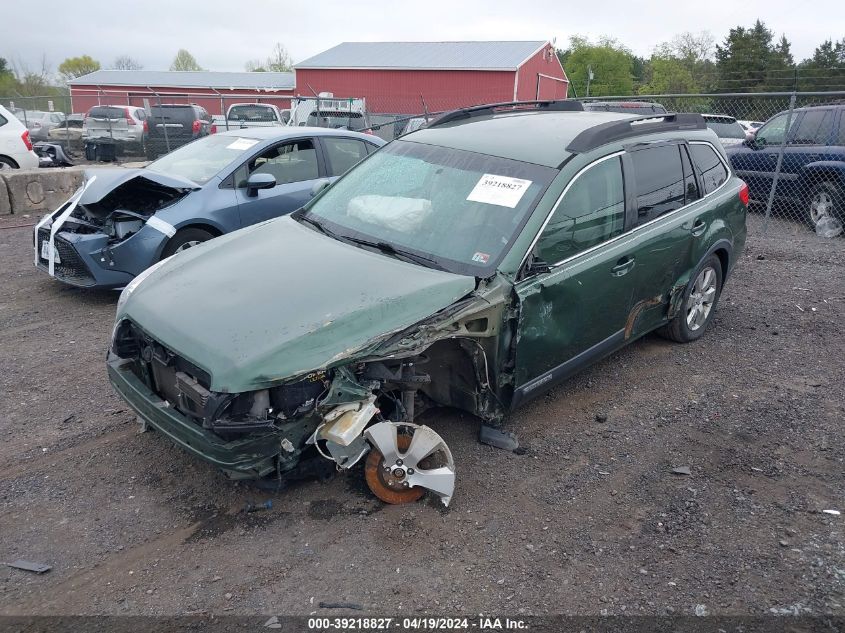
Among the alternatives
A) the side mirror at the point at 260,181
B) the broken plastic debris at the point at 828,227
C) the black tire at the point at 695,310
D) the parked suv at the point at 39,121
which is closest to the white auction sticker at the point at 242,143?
the side mirror at the point at 260,181

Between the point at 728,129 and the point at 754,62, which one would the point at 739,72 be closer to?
the point at 754,62

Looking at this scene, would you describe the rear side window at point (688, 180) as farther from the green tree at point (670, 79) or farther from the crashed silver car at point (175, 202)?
the green tree at point (670, 79)

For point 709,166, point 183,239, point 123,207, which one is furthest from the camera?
point 123,207

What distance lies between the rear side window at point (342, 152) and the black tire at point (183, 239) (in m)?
1.69

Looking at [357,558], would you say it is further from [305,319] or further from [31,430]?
[31,430]

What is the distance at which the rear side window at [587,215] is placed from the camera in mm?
3793

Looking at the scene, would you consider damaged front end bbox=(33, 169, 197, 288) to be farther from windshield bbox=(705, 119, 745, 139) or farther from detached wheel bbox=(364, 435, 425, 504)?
windshield bbox=(705, 119, 745, 139)

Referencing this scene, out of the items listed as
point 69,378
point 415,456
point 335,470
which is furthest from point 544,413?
point 69,378

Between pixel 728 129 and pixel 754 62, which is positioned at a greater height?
pixel 754 62

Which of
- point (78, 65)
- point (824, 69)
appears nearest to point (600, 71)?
point (824, 69)

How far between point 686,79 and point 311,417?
46892 mm

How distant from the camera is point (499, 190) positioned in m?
3.91

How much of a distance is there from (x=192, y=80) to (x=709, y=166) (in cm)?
4764

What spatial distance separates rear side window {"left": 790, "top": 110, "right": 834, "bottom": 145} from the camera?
960cm
